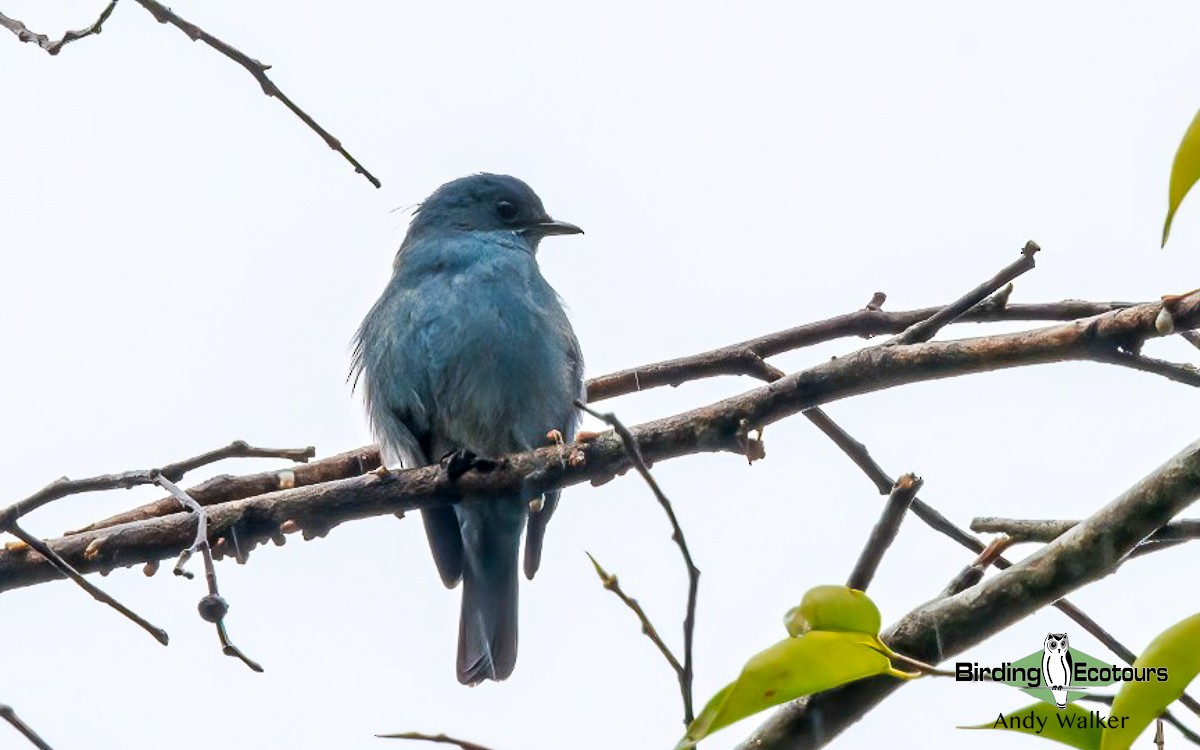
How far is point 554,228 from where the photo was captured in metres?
7.15

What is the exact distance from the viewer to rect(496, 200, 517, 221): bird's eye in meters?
7.17

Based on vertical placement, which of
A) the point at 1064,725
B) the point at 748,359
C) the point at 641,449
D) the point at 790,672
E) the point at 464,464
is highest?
the point at 748,359

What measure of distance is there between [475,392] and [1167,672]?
4.35 metres

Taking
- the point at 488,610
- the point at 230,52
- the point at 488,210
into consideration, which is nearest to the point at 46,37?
the point at 230,52

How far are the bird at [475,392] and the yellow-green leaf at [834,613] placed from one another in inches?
159

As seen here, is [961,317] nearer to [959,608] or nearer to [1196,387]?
[1196,387]

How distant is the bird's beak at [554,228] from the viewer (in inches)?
281

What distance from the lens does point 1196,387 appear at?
346cm

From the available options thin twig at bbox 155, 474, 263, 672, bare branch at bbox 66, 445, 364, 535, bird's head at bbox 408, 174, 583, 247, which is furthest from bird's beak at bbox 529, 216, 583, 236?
thin twig at bbox 155, 474, 263, 672

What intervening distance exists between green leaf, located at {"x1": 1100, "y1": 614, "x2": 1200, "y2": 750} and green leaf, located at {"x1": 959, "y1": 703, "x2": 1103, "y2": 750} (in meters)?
0.03

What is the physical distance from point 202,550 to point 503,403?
10.3 ft

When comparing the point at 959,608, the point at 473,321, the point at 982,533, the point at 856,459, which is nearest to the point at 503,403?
the point at 473,321

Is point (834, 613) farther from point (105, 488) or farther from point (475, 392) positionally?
point (475, 392)

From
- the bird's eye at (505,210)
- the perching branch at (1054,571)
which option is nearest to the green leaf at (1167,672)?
the perching branch at (1054,571)
